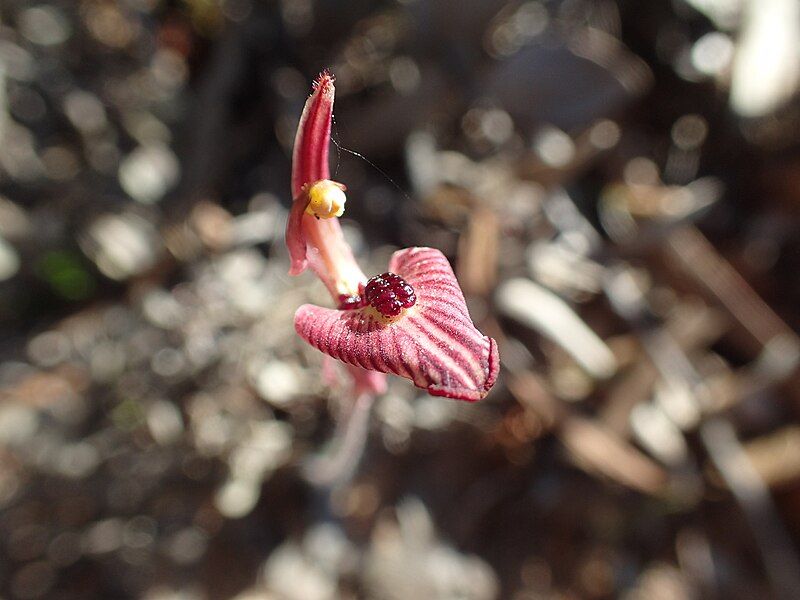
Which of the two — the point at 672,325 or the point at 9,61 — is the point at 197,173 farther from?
the point at 672,325

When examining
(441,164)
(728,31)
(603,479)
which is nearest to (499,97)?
(441,164)

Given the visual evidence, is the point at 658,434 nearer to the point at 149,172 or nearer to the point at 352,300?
the point at 352,300

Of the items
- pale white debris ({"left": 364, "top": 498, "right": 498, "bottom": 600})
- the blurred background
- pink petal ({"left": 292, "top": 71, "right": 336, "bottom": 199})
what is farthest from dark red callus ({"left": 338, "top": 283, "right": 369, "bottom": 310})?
pale white debris ({"left": 364, "top": 498, "right": 498, "bottom": 600})

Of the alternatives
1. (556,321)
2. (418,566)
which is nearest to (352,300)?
(556,321)

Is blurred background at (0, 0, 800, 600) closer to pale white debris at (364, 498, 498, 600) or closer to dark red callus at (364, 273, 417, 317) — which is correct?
pale white debris at (364, 498, 498, 600)

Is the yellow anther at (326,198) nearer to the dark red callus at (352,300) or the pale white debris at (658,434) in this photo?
the dark red callus at (352,300)

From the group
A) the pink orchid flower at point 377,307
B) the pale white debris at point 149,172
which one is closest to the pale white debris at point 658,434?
the pink orchid flower at point 377,307
